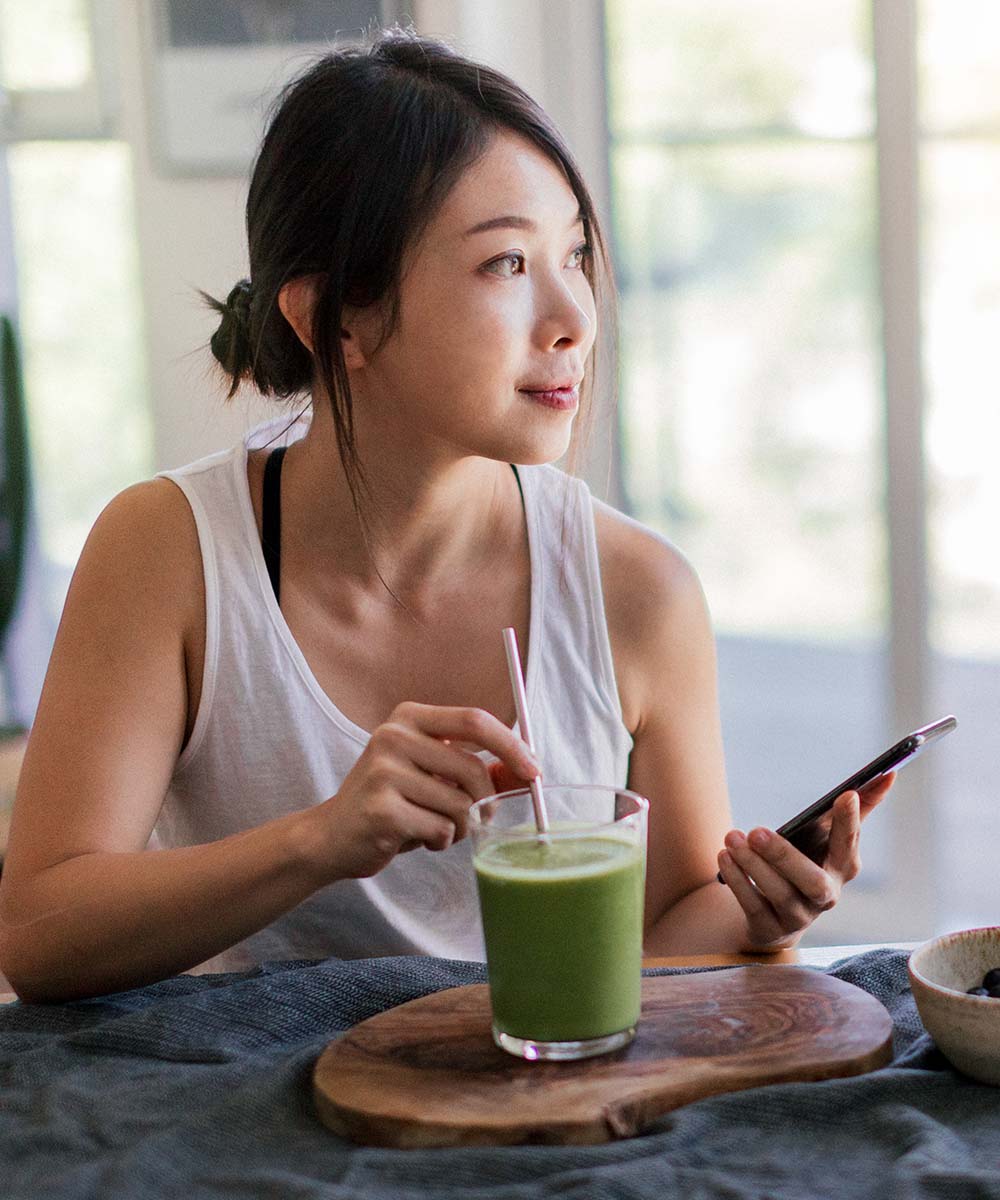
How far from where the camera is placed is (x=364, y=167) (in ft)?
4.28

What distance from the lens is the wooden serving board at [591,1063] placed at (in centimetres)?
86

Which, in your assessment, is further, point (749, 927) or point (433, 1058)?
point (749, 927)

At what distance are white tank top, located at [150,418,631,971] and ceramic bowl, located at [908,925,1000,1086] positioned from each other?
1.75ft

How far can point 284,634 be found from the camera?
1399mm

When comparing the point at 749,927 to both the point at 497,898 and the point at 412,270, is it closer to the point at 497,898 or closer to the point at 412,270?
the point at 497,898

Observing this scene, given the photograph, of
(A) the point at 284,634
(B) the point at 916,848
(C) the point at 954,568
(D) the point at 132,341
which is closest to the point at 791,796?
(B) the point at 916,848

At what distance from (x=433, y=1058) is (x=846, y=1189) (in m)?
0.28

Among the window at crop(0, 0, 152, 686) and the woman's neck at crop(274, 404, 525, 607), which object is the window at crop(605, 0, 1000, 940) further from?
the woman's neck at crop(274, 404, 525, 607)

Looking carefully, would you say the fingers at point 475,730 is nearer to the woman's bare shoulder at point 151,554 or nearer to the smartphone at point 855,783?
the smartphone at point 855,783

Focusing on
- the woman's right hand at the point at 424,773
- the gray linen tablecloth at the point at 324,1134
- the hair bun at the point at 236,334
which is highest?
the hair bun at the point at 236,334

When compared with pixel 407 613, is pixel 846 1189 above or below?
below

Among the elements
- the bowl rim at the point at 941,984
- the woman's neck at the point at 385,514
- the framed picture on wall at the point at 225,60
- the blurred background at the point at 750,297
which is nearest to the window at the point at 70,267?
the blurred background at the point at 750,297

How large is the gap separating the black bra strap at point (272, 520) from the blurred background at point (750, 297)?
1.44 m

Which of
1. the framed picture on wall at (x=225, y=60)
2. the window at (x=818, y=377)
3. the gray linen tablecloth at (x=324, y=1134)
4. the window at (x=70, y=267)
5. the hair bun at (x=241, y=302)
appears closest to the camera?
the gray linen tablecloth at (x=324, y=1134)
